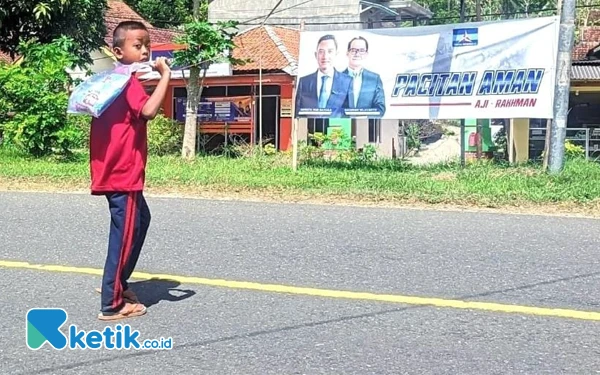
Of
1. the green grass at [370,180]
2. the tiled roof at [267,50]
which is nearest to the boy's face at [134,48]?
the green grass at [370,180]

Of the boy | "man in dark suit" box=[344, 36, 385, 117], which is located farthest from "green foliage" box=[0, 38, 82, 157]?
the boy

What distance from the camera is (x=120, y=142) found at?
179 inches

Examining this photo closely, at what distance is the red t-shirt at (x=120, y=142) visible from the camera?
453 centimetres

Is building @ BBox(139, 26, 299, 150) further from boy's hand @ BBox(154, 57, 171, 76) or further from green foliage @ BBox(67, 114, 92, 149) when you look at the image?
boy's hand @ BBox(154, 57, 171, 76)

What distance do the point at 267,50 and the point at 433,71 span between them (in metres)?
12.9

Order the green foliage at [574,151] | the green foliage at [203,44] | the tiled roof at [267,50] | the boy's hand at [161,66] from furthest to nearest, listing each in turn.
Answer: the tiled roof at [267,50] → the green foliage at [203,44] → the green foliage at [574,151] → the boy's hand at [161,66]

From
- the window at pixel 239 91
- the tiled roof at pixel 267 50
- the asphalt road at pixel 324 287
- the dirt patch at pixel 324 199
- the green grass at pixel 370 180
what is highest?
the tiled roof at pixel 267 50

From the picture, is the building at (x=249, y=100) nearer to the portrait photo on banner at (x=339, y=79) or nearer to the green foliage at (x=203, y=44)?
the green foliage at (x=203, y=44)

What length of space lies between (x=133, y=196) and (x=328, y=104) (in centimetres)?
877

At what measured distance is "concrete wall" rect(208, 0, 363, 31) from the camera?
100 feet

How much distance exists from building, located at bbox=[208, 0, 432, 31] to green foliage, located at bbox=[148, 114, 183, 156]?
30.6 ft

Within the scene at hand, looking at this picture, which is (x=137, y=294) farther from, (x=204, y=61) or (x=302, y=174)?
(x=204, y=61)

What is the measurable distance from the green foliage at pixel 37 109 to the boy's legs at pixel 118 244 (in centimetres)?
1213

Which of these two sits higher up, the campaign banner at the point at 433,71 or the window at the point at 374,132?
the campaign banner at the point at 433,71
